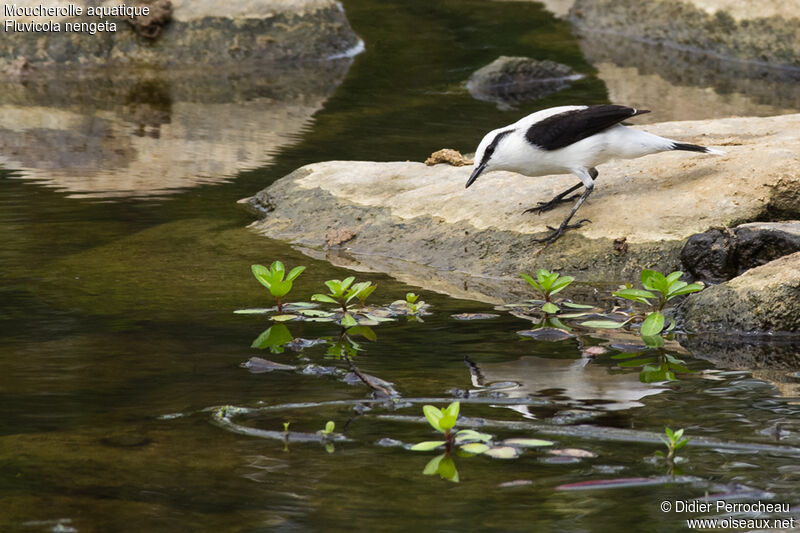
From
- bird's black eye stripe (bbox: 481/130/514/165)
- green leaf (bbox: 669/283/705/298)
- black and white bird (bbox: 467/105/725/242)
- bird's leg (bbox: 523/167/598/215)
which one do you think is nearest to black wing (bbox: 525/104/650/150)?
black and white bird (bbox: 467/105/725/242)

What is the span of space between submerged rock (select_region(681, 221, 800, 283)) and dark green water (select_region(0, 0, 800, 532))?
104cm

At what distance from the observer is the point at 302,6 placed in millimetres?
13664

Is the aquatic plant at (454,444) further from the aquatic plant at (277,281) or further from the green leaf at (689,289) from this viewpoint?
the aquatic plant at (277,281)

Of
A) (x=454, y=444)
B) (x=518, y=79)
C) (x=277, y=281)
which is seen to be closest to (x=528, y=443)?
(x=454, y=444)

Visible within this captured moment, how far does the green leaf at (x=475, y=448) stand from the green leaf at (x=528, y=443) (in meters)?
0.10

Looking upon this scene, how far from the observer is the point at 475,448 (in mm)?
3504

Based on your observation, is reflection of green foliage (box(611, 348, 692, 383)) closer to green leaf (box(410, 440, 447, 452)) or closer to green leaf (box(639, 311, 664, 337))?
green leaf (box(639, 311, 664, 337))

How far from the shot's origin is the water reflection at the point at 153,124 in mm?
8641

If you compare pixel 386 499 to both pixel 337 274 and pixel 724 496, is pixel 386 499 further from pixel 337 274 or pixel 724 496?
pixel 337 274

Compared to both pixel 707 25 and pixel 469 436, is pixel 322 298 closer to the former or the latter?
pixel 469 436

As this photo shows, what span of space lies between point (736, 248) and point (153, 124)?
6.62m

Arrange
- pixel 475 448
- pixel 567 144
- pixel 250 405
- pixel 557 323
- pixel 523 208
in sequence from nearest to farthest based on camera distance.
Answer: pixel 475 448 → pixel 250 405 → pixel 557 323 → pixel 567 144 → pixel 523 208

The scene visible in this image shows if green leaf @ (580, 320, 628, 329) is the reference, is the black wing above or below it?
above

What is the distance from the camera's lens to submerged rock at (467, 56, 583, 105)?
39.6ft
